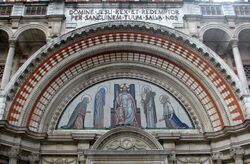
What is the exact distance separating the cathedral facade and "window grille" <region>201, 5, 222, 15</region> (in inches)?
1.7

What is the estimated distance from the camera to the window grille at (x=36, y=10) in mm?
14570

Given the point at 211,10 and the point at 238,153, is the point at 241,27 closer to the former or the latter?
the point at 211,10

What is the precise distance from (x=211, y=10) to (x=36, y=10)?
7701mm

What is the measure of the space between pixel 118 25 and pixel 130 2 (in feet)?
5.34

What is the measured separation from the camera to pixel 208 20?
47.2ft

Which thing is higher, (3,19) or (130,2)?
(130,2)

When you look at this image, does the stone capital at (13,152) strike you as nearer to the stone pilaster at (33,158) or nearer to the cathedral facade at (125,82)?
the cathedral facade at (125,82)

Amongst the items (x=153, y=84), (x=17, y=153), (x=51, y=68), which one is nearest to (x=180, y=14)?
(x=153, y=84)

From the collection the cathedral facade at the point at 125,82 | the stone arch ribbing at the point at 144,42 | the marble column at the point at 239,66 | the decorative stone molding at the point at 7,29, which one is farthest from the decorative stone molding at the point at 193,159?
the decorative stone molding at the point at 7,29

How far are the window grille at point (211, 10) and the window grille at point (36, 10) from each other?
6.97 metres

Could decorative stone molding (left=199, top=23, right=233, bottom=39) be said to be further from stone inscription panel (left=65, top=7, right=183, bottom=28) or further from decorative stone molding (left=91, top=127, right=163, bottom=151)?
decorative stone molding (left=91, top=127, right=163, bottom=151)

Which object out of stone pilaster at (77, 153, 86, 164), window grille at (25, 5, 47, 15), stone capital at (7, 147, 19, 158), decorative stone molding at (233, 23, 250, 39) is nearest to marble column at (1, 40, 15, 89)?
window grille at (25, 5, 47, 15)

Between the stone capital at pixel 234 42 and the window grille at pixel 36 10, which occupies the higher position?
the window grille at pixel 36 10

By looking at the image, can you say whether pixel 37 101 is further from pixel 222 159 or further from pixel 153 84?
pixel 222 159
